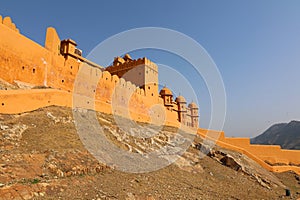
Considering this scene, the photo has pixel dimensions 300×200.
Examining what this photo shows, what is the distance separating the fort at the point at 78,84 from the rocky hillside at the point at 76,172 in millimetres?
1746

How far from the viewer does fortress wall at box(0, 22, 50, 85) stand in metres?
16.1

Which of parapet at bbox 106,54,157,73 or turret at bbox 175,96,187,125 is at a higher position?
parapet at bbox 106,54,157,73

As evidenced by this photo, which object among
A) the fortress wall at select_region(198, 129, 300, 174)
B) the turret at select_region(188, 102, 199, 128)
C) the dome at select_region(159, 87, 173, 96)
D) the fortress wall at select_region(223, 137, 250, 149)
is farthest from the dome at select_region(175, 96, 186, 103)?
the fortress wall at select_region(223, 137, 250, 149)

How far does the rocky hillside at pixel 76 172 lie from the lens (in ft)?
22.4

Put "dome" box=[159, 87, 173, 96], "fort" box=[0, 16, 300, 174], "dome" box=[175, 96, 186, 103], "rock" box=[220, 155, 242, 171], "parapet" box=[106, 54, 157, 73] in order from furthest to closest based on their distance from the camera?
1. "dome" box=[175, 96, 186, 103]
2. "dome" box=[159, 87, 173, 96]
3. "parapet" box=[106, 54, 157, 73]
4. "rock" box=[220, 155, 242, 171]
5. "fort" box=[0, 16, 300, 174]

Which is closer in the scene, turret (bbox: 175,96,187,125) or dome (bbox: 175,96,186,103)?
turret (bbox: 175,96,187,125)

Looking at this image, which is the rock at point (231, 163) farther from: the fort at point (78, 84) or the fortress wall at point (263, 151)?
the fortress wall at point (263, 151)

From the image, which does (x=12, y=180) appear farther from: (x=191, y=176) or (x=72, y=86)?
(x=72, y=86)

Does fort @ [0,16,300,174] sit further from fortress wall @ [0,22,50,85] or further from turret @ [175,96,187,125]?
turret @ [175,96,187,125]

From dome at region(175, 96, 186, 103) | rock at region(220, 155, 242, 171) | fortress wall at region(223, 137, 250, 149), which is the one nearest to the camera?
rock at region(220, 155, 242, 171)

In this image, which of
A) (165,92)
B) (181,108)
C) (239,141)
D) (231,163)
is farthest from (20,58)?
(181,108)

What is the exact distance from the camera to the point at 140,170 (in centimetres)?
1085

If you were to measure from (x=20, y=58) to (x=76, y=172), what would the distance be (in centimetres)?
1321

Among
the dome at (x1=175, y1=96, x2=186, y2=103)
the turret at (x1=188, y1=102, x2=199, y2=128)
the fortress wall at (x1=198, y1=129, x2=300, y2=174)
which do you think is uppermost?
the dome at (x1=175, y1=96, x2=186, y2=103)
